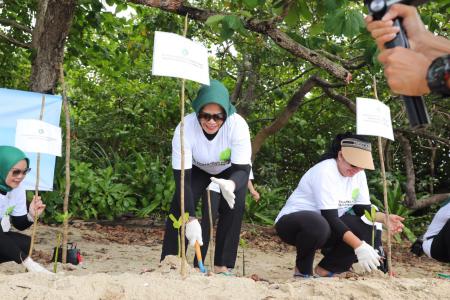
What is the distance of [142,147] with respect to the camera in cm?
816

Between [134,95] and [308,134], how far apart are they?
8.29 feet

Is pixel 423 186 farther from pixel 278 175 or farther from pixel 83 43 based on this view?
pixel 83 43

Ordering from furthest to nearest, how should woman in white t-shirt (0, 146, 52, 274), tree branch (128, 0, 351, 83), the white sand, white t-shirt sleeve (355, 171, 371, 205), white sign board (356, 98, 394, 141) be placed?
1. white t-shirt sleeve (355, 171, 371, 205)
2. tree branch (128, 0, 351, 83)
3. woman in white t-shirt (0, 146, 52, 274)
4. white sign board (356, 98, 394, 141)
5. the white sand

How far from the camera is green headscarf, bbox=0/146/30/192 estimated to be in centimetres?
350

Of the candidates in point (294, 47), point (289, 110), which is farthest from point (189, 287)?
point (289, 110)

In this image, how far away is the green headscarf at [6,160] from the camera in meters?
3.50

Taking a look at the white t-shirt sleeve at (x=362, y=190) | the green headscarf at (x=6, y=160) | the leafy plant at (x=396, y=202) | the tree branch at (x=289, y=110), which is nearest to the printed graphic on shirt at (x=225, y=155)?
the white t-shirt sleeve at (x=362, y=190)

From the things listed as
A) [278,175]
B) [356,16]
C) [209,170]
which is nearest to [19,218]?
[209,170]

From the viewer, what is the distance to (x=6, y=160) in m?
3.54

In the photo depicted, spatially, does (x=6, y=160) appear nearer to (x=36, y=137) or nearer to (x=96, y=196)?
(x=36, y=137)

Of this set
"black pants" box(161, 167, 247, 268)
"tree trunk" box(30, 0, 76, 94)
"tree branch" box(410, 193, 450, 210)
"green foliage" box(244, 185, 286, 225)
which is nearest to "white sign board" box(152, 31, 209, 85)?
"black pants" box(161, 167, 247, 268)

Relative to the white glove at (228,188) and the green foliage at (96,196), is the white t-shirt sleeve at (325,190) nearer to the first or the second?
the white glove at (228,188)

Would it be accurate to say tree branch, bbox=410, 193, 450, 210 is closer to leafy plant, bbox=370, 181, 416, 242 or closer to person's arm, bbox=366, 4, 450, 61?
leafy plant, bbox=370, 181, 416, 242

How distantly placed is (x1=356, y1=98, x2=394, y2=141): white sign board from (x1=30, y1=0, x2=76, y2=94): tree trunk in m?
3.16
